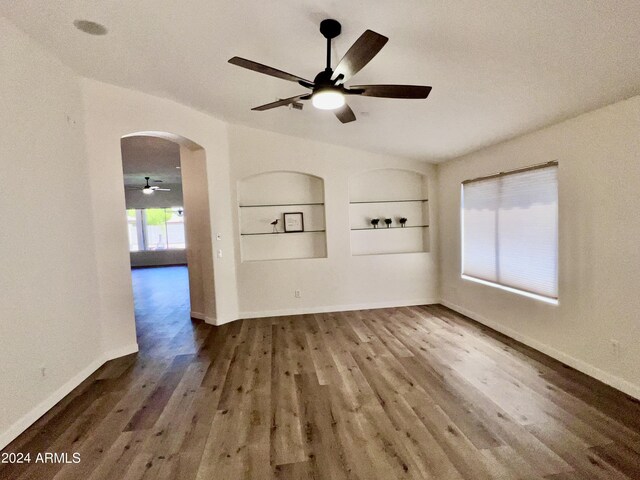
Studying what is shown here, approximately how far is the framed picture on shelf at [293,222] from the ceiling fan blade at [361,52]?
126 inches

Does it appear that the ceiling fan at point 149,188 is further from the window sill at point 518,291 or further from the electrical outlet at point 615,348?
the electrical outlet at point 615,348

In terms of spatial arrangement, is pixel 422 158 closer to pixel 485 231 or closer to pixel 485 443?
pixel 485 231

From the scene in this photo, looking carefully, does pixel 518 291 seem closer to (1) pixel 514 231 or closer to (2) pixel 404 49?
(1) pixel 514 231

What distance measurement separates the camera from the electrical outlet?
253 centimetres

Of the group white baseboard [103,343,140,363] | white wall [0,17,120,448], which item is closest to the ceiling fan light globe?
white wall [0,17,120,448]

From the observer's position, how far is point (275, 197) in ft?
17.0

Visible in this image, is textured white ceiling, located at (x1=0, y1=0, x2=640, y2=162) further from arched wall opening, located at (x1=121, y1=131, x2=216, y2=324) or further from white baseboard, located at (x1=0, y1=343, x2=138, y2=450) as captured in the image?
white baseboard, located at (x1=0, y1=343, x2=138, y2=450)

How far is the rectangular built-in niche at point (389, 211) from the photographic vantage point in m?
5.39

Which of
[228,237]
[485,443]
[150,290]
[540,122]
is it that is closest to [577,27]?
[540,122]

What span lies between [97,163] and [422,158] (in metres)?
4.51

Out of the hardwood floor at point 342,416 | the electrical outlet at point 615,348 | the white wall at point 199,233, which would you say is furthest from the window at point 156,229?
the electrical outlet at point 615,348

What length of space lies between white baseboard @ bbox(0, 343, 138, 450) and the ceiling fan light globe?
3.21 meters

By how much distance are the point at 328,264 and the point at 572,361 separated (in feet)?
10.6

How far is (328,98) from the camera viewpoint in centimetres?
217
